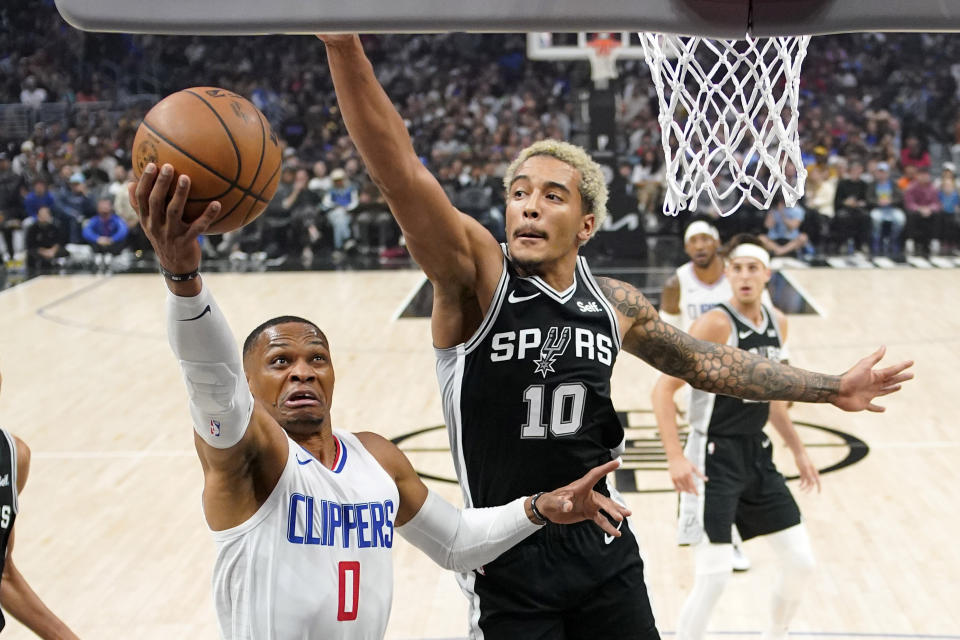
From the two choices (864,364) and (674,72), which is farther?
(674,72)

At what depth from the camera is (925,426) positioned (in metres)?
8.12

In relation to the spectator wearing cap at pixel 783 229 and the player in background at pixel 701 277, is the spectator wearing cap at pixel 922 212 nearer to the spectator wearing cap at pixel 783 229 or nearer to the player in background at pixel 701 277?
the spectator wearing cap at pixel 783 229

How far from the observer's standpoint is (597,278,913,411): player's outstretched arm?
3.56 meters

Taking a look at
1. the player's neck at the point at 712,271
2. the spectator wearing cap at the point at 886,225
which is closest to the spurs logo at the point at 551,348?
the player's neck at the point at 712,271

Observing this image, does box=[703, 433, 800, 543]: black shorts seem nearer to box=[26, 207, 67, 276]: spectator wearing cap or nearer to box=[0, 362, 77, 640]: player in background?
box=[0, 362, 77, 640]: player in background

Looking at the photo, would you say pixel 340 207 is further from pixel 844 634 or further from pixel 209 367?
pixel 209 367

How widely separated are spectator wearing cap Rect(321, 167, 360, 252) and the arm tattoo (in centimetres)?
1273

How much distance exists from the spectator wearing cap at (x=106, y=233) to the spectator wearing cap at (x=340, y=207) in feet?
8.98

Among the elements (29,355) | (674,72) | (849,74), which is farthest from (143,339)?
(849,74)

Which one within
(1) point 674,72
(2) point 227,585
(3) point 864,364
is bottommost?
(2) point 227,585

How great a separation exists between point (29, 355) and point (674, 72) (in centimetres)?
832

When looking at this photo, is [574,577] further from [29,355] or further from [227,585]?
[29,355]

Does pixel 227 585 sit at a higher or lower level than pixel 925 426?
higher

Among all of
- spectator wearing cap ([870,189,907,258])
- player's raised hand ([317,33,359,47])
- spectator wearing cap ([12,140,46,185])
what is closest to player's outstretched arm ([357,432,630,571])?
player's raised hand ([317,33,359,47])
